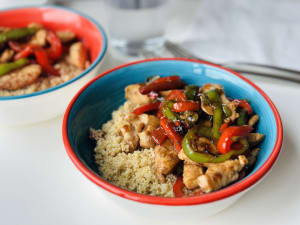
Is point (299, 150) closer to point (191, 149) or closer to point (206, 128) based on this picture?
point (206, 128)

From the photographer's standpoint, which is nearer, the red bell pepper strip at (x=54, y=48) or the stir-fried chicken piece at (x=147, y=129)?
the stir-fried chicken piece at (x=147, y=129)

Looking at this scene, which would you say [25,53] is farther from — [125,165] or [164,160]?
[164,160]

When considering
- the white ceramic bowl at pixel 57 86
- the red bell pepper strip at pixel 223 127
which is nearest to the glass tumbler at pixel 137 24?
the white ceramic bowl at pixel 57 86

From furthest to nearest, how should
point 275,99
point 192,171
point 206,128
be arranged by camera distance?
point 275,99, point 206,128, point 192,171

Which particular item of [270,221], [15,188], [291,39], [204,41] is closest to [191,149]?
[270,221]

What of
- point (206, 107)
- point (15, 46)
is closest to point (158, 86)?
point (206, 107)

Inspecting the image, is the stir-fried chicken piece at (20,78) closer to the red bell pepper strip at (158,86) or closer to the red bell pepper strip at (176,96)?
the red bell pepper strip at (158,86)

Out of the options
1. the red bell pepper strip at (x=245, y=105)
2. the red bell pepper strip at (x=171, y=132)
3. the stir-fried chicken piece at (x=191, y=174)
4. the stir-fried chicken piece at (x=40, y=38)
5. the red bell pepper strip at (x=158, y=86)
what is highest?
the red bell pepper strip at (x=245, y=105)

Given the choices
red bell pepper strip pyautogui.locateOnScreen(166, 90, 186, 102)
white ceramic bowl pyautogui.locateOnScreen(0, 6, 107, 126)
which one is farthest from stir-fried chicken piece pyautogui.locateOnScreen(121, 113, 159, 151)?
white ceramic bowl pyautogui.locateOnScreen(0, 6, 107, 126)
